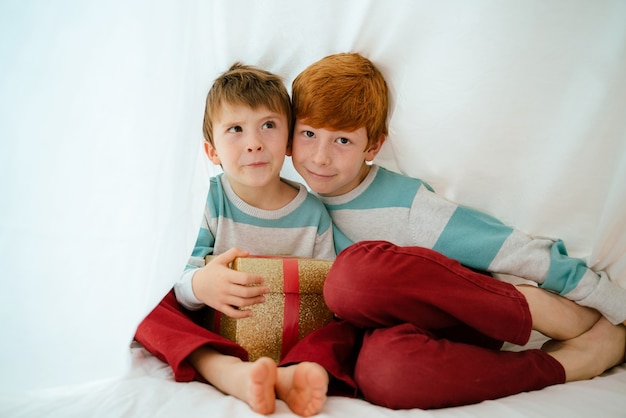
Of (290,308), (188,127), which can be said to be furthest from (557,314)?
(188,127)

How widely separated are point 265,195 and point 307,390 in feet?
1.75

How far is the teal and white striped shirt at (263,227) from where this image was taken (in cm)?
114

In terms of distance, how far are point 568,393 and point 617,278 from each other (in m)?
0.28

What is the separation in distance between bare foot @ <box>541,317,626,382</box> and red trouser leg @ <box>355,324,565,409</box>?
0.31 feet

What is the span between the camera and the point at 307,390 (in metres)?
0.70

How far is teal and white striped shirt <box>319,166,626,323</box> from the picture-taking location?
967mm

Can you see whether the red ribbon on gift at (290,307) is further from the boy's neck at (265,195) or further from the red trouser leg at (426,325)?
the boy's neck at (265,195)

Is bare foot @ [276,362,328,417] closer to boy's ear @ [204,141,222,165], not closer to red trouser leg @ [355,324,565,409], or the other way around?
red trouser leg @ [355,324,565,409]

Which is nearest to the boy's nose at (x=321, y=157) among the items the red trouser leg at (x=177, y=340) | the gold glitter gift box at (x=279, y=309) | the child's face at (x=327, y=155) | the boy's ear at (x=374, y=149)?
the child's face at (x=327, y=155)

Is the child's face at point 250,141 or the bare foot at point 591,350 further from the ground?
the child's face at point 250,141

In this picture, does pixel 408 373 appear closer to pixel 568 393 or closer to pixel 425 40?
pixel 568 393

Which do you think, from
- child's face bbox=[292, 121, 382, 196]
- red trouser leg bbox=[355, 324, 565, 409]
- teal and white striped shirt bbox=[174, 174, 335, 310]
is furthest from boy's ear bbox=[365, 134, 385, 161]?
red trouser leg bbox=[355, 324, 565, 409]

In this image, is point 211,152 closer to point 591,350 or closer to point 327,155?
point 327,155

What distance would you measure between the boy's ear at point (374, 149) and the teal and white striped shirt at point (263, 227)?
14 cm
